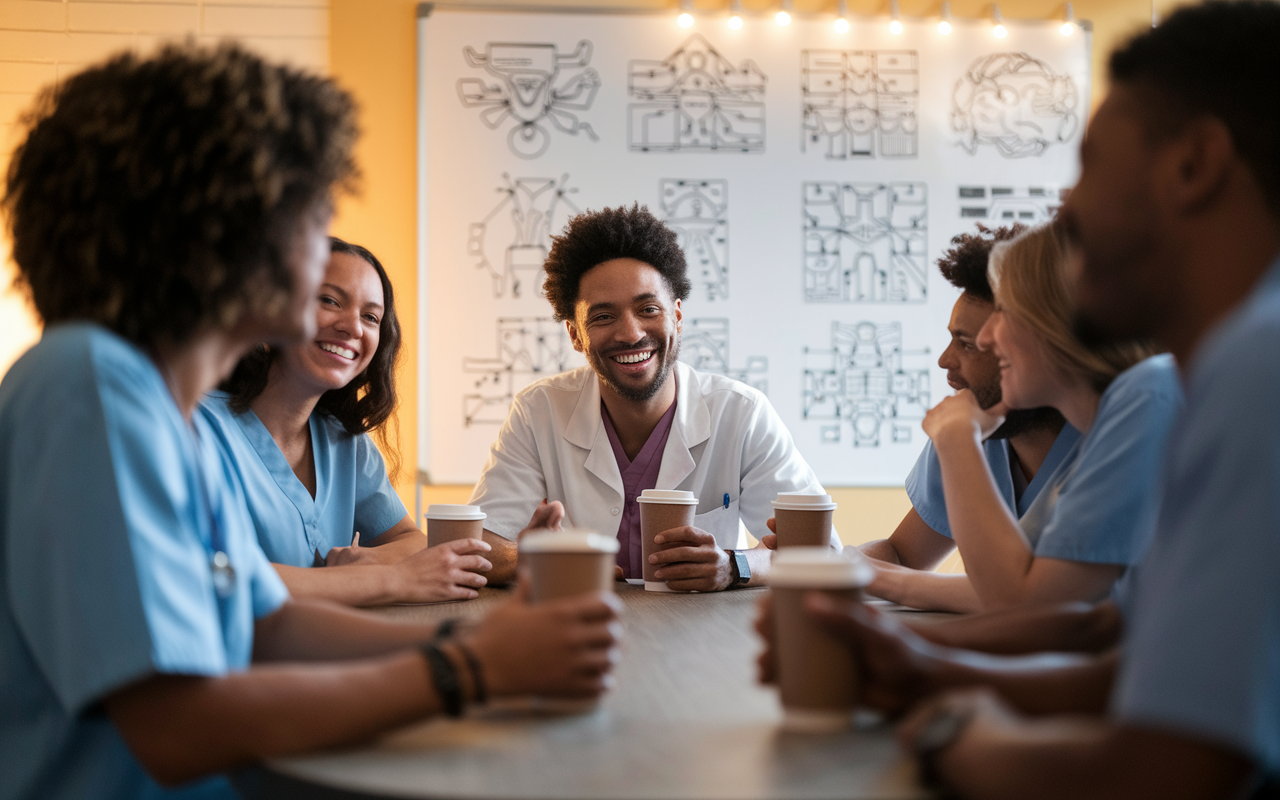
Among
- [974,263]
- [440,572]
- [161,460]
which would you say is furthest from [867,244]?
[161,460]

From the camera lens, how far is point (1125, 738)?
708mm

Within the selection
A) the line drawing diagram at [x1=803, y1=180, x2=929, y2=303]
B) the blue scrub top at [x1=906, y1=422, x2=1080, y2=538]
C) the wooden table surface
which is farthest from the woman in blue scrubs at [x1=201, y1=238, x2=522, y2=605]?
the line drawing diagram at [x1=803, y1=180, x2=929, y2=303]

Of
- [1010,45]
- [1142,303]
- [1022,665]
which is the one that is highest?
[1010,45]

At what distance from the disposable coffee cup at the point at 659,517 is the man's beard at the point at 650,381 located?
0.81 metres

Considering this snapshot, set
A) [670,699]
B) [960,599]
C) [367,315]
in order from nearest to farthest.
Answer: [670,699], [960,599], [367,315]

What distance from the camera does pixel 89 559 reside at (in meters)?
0.86

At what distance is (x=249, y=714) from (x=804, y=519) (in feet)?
3.92

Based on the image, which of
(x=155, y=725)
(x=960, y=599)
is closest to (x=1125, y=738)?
(x=155, y=725)

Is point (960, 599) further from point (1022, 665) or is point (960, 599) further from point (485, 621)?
point (485, 621)

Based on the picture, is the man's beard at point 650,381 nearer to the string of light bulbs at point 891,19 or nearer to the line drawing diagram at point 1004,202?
the string of light bulbs at point 891,19

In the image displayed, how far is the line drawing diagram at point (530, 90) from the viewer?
13.3 ft

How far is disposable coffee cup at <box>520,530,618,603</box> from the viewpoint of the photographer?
3.42 ft

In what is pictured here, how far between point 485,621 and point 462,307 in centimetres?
313

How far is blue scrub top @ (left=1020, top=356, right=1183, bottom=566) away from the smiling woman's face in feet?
5.18
